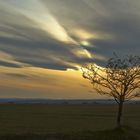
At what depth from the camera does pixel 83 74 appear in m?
46.2

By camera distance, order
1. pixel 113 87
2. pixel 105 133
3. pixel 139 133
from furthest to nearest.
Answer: pixel 113 87 < pixel 139 133 < pixel 105 133

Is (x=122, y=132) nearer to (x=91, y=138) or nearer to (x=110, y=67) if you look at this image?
(x=91, y=138)

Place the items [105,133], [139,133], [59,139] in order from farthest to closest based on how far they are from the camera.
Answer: [139,133], [105,133], [59,139]

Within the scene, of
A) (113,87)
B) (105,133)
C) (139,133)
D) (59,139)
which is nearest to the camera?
(59,139)

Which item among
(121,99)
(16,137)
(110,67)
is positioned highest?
(110,67)

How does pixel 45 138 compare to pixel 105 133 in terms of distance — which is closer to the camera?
pixel 45 138

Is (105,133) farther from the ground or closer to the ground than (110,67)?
closer to the ground

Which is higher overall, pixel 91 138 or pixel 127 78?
pixel 127 78

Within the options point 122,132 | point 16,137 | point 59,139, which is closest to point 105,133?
point 122,132

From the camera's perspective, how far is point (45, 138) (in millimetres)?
35781

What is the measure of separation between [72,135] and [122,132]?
5.40 meters

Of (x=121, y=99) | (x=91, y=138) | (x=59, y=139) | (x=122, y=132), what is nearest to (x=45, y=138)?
(x=59, y=139)

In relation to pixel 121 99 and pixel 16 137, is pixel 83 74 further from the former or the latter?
pixel 16 137

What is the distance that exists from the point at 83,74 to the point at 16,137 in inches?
499
